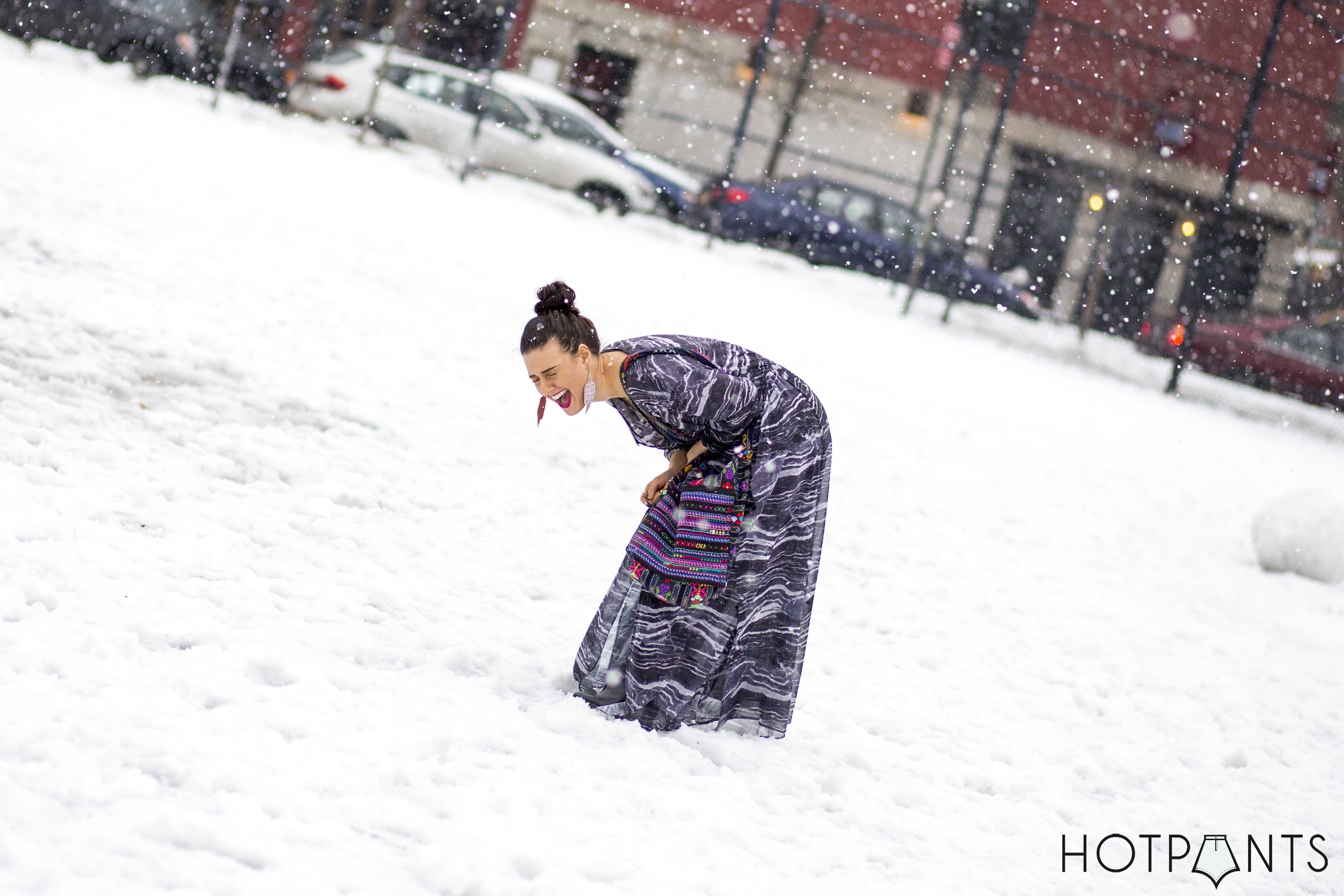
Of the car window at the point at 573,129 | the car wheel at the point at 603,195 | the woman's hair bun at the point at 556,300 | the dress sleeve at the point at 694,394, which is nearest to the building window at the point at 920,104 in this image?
the car window at the point at 573,129

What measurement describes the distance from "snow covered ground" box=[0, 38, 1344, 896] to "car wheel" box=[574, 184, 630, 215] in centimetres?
475

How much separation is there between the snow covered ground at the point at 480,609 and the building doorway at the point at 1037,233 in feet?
29.4

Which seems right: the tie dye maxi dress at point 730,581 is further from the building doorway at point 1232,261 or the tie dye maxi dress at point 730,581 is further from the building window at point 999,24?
the building doorway at point 1232,261

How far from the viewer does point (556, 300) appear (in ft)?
9.09

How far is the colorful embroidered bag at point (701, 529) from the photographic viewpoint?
118 inches

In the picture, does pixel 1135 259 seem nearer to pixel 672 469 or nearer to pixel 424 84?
pixel 424 84

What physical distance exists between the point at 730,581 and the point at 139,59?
12391 mm

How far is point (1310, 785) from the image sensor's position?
13.1ft

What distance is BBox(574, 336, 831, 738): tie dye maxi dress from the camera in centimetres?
286

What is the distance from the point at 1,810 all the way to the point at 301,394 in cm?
337

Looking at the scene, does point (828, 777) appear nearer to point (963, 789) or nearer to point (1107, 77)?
point (963, 789)

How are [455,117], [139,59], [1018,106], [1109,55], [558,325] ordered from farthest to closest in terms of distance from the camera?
1. [1018,106]
2. [1109,55]
3. [455,117]
4. [139,59]
5. [558,325]

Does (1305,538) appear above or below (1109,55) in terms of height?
below

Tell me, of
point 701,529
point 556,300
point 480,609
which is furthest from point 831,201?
point 556,300
